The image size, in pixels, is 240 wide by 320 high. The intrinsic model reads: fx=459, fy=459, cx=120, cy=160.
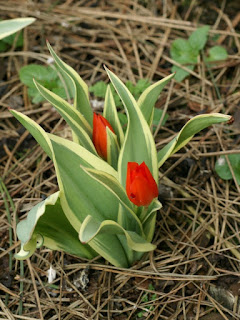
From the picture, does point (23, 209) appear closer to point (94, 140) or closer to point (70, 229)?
point (70, 229)

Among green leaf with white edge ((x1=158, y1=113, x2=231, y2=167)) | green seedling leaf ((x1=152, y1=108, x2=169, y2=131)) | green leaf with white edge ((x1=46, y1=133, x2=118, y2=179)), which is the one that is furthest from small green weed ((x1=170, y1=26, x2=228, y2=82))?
green leaf with white edge ((x1=46, y1=133, x2=118, y2=179))

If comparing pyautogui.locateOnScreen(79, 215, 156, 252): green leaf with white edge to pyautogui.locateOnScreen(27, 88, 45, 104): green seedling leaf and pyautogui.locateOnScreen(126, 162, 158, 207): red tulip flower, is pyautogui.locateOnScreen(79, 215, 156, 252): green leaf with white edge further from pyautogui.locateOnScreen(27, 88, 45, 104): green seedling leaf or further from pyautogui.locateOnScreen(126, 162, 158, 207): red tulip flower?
pyautogui.locateOnScreen(27, 88, 45, 104): green seedling leaf

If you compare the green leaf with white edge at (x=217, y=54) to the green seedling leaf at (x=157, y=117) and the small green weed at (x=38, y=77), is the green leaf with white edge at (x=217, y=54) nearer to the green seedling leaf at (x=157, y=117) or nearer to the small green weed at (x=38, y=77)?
the green seedling leaf at (x=157, y=117)

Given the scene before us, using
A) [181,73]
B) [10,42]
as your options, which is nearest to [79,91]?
[181,73]

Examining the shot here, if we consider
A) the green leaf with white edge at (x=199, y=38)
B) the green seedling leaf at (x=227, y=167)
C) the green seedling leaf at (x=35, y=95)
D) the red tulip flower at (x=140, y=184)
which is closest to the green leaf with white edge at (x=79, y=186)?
the red tulip flower at (x=140, y=184)

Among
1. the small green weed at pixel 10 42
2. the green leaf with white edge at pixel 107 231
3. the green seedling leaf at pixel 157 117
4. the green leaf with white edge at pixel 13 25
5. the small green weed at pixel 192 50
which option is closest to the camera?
the green leaf with white edge at pixel 107 231

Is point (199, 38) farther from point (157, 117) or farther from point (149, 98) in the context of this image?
point (149, 98)
